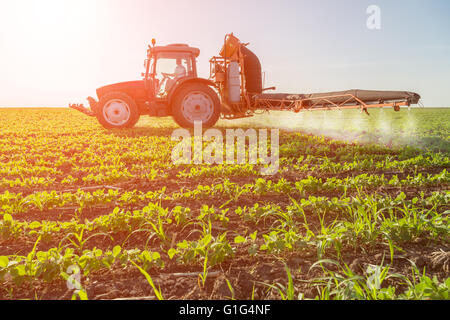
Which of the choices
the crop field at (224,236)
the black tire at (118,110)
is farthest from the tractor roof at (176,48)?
the crop field at (224,236)

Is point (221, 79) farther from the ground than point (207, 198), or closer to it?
farther from the ground

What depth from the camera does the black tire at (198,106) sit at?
9.40m

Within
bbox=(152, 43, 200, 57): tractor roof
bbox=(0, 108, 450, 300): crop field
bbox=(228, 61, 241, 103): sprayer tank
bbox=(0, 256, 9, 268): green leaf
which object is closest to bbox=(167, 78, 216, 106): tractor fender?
bbox=(152, 43, 200, 57): tractor roof

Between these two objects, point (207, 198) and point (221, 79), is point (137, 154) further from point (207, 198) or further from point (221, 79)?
point (221, 79)

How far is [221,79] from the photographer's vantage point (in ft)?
34.1

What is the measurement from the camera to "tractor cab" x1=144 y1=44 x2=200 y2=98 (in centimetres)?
930

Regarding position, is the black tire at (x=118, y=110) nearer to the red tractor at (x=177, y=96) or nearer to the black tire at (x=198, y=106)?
the red tractor at (x=177, y=96)

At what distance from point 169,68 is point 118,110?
217 cm

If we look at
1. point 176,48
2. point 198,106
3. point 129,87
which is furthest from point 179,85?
point 129,87

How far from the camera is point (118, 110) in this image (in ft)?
31.7

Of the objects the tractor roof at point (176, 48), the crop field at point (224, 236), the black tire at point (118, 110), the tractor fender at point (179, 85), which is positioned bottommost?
the crop field at point (224, 236)

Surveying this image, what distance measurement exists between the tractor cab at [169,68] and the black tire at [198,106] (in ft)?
1.20
